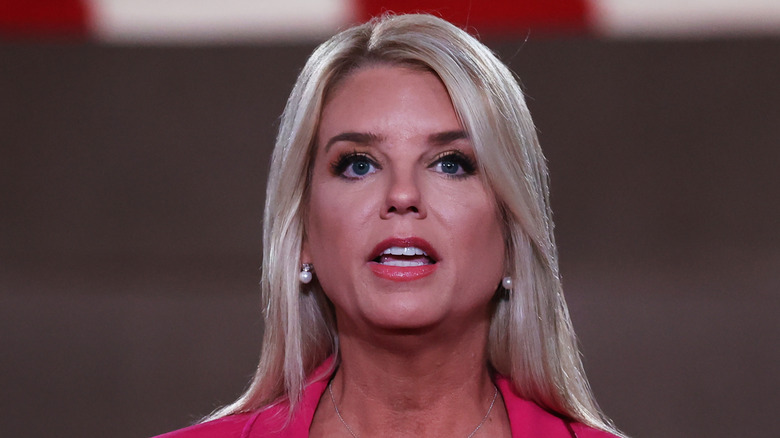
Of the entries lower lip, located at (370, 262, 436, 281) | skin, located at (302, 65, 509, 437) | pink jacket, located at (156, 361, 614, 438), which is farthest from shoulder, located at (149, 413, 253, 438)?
lower lip, located at (370, 262, 436, 281)

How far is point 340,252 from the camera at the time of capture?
68.2 inches

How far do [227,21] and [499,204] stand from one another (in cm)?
165

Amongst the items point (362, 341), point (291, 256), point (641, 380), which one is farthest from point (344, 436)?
point (641, 380)

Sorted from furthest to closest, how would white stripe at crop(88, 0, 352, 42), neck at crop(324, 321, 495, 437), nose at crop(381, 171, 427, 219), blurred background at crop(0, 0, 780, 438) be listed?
1. white stripe at crop(88, 0, 352, 42)
2. blurred background at crop(0, 0, 780, 438)
3. neck at crop(324, 321, 495, 437)
4. nose at crop(381, 171, 427, 219)

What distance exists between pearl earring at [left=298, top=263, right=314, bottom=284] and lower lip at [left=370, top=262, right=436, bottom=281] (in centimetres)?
21

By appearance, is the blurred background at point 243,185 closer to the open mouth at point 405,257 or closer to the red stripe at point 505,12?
the red stripe at point 505,12

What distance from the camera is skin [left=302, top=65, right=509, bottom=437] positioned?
1693mm

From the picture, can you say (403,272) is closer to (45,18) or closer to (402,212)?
(402,212)

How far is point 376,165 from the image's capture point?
1.76 m

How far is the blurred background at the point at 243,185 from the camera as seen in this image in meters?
3.03

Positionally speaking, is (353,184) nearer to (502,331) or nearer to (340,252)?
(340,252)

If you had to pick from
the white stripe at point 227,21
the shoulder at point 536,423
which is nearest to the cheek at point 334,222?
the shoulder at point 536,423

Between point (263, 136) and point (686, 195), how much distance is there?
1.23 m

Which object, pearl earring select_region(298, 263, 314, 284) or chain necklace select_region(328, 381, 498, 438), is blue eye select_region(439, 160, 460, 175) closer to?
pearl earring select_region(298, 263, 314, 284)
